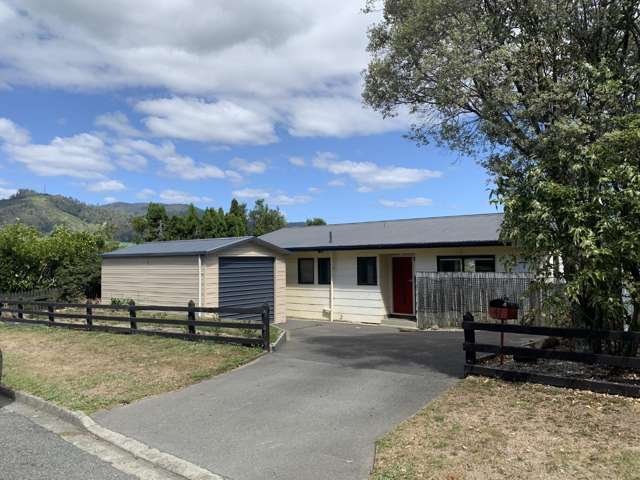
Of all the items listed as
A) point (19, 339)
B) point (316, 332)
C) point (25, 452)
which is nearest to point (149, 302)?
point (19, 339)

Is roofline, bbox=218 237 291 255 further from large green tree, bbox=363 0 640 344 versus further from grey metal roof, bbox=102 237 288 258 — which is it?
large green tree, bbox=363 0 640 344

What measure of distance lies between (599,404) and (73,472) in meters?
6.01

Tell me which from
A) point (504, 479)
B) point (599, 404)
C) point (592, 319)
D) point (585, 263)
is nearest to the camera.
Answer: point (504, 479)

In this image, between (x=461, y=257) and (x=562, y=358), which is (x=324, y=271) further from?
(x=562, y=358)

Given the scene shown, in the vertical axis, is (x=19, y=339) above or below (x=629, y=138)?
below

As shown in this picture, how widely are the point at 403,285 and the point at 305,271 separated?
4.21m

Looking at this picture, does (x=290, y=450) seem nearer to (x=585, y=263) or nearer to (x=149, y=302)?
(x=585, y=263)

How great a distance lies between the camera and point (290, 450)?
5.64 metres

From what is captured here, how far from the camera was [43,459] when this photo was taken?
563 centimetres

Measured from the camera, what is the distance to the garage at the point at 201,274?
16688mm

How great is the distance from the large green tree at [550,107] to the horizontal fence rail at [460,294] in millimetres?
6304

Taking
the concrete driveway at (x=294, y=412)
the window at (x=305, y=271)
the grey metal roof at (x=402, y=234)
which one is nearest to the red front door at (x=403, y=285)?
the grey metal roof at (x=402, y=234)

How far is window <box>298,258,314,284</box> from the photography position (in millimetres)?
20859

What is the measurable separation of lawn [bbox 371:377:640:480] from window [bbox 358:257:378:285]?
11.8 meters
